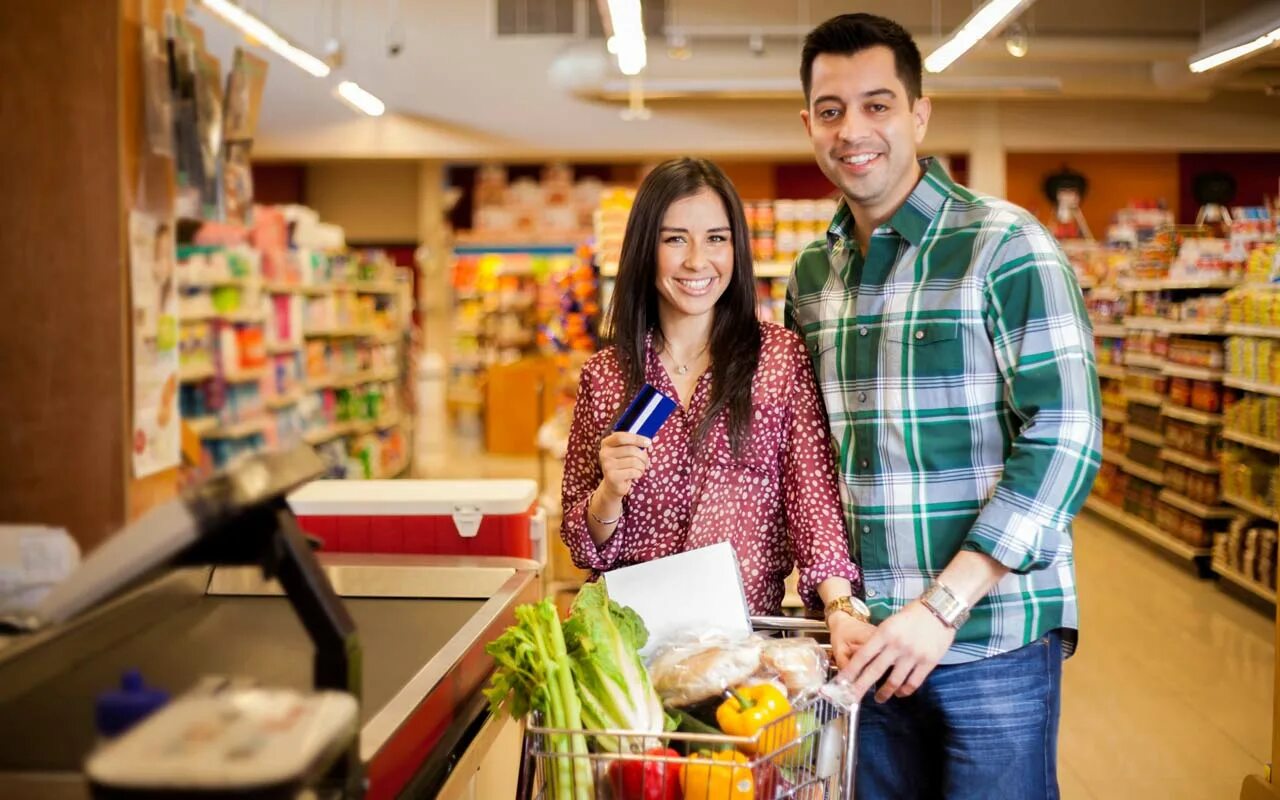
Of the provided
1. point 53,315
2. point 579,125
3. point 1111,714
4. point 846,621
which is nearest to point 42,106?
point 53,315

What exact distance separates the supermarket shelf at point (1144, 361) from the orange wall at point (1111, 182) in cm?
615

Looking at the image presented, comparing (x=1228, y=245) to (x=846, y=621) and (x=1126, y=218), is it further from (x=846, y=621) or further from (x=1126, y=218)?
(x=846, y=621)

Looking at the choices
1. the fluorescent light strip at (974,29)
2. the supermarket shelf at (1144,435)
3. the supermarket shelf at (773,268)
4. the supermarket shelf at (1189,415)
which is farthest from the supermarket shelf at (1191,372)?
the supermarket shelf at (773,268)

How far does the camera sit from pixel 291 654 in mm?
1547

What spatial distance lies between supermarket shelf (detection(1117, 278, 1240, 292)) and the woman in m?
6.71

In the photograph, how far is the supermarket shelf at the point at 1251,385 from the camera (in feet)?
21.2

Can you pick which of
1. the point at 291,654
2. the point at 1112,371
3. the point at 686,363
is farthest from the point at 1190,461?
the point at 291,654

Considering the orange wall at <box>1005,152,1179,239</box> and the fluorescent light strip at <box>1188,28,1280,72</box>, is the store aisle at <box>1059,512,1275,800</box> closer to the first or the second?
the fluorescent light strip at <box>1188,28,1280,72</box>

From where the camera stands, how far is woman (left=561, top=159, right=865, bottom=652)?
1914mm

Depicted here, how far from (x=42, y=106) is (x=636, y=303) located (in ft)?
6.88

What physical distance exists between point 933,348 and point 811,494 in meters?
0.32

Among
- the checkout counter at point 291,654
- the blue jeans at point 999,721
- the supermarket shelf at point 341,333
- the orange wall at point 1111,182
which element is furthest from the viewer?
the orange wall at point 1111,182

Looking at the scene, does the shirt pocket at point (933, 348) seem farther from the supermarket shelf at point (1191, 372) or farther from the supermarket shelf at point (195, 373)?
the supermarket shelf at point (1191, 372)

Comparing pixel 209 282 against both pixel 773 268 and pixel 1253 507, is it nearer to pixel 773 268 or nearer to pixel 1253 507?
pixel 773 268
